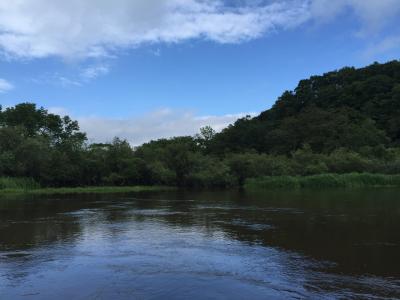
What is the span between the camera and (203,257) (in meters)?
12.8

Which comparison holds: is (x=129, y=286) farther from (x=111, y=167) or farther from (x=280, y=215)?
(x=111, y=167)

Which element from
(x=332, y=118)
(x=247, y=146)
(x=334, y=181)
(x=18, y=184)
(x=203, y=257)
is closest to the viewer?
(x=203, y=257)

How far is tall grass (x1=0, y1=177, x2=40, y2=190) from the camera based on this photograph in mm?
48906

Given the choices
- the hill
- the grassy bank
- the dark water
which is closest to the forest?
the hill

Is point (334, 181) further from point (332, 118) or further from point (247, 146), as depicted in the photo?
point (247, 146)

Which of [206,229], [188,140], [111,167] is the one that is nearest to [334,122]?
[188,140]

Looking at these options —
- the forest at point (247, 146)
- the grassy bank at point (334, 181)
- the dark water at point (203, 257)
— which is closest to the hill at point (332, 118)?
the forest at point (247, 146)

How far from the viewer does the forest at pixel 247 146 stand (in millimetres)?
57906

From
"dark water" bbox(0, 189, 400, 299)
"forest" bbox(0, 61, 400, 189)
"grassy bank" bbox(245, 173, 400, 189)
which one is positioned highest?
"forest" bbox(0, 61, 400, 189)

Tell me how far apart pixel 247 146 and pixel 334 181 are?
137 ft

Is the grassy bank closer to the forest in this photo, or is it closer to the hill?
the forest

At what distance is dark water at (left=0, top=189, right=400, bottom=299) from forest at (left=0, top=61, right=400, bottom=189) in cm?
3637

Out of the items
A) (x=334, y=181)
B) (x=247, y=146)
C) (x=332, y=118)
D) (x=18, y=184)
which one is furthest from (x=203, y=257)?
(x=247, y=146)

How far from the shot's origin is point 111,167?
62.5 meters
